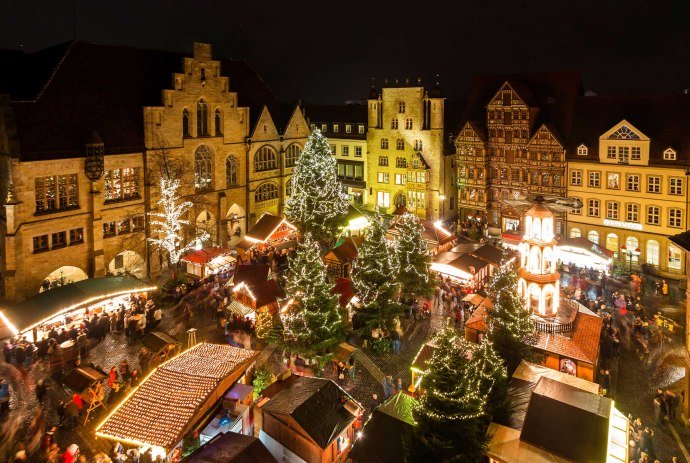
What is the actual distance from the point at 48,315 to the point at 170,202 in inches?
502

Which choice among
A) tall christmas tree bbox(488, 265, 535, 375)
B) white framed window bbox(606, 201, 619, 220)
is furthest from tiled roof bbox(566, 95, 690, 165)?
tall christmas tree bbox(488, 265, 535, 375)

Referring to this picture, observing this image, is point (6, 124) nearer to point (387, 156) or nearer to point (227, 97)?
point (227, 97)

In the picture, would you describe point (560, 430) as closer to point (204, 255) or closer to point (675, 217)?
point (204, 255)

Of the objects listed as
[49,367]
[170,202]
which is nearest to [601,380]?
[49,367]

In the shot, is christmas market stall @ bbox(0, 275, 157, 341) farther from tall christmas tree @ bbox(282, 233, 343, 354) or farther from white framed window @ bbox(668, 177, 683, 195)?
white framed window @ bbox(668, 177, 683, 195)

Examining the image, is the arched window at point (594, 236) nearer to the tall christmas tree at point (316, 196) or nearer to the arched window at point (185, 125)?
the tall christmas tree at point (316, 196)

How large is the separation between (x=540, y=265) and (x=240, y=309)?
16134 mm

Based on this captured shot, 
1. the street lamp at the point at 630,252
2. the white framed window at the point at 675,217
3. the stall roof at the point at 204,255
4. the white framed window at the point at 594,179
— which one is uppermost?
the white framed window at the point at 594,179

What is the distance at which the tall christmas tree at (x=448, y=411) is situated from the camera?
579 inches

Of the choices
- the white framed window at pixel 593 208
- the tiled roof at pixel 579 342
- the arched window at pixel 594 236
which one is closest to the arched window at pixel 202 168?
the tiled roof at pixel 579 342

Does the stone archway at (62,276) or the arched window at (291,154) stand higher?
the arched window at (291,154)

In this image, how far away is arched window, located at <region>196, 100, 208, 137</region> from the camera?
4100 centimetres

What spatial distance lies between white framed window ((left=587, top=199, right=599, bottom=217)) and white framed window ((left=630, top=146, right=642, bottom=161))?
430cm

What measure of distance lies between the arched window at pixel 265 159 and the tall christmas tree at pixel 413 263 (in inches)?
815
